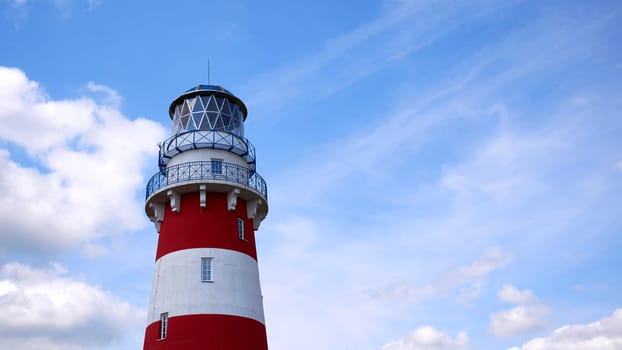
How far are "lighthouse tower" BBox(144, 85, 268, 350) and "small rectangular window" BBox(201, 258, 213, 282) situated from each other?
0.13 feet

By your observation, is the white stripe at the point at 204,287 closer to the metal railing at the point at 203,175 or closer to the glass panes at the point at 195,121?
the metal railing at the point at 203,175

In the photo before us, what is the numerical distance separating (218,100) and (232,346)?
11215mm

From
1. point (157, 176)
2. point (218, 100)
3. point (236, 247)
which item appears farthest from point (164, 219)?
point (218, 100)

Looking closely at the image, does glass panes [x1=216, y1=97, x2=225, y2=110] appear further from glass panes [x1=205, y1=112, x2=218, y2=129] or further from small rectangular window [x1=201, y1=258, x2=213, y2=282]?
small rectangular window [x1=201, y1=258, x2=213, y2=282]

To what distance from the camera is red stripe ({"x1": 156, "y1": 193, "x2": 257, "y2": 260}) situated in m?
28.0

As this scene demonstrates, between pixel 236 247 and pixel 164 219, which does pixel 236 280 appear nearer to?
pixel 236 247

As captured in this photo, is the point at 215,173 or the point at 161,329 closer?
the point at 161,329

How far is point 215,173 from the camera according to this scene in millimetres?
28953

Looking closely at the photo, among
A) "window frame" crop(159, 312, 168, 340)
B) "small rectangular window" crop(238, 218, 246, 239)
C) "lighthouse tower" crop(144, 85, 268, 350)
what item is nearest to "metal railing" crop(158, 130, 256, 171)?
"lighthouse tower" crop(144, 85, 268, 350)

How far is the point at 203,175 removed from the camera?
28.5m

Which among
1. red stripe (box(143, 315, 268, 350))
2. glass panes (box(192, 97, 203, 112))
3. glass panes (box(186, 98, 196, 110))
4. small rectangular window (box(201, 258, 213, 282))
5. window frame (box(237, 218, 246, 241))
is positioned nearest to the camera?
red stripe (box(143, 315, 268, 350))

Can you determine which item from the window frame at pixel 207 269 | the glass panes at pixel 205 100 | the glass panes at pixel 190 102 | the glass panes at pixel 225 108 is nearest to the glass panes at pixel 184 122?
the glass panes at pixel 190 102

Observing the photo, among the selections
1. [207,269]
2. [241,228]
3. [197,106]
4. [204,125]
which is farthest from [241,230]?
[197,106]

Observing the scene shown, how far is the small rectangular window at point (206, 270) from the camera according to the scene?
1069 inches
